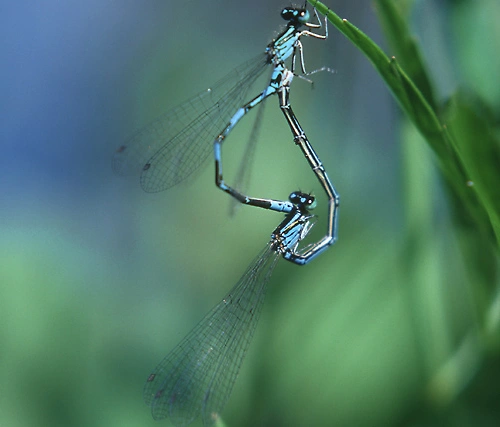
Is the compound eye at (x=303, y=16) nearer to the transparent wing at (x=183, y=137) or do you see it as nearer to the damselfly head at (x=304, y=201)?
the transparent wing at (x=183, y=137)

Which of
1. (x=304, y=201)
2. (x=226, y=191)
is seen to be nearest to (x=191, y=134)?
(x=226, y=191)

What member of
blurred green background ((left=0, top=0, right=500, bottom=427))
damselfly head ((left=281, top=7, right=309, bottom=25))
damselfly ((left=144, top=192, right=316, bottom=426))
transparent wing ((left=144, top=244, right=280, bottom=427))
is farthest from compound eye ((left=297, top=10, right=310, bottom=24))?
transparent wing ((left=144, top=244, right=280, bottom=427))

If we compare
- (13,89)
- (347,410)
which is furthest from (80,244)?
(347,410)

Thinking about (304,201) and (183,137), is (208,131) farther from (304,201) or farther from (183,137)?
(304,201)

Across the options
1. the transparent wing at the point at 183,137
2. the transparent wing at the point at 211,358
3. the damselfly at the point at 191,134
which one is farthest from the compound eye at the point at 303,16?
the transparent wing at the point at 211,358

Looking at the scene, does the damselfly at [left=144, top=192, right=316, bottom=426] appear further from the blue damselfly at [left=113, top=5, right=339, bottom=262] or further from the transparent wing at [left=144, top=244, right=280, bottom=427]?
the blue damselfly at [left=113, top=5, right=339, bottom=262]

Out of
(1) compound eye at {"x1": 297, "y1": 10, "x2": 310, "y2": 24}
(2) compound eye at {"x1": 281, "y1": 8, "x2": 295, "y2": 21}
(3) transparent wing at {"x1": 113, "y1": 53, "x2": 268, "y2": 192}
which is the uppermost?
(1) compound eye at {"x1": 297, "y1": 10, "x2": 310, "y2": 24}
